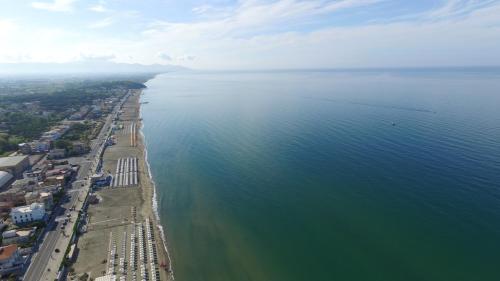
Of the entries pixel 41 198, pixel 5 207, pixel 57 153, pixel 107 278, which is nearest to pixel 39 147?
pixel 57 153

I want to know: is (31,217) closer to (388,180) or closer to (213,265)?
(213,265)

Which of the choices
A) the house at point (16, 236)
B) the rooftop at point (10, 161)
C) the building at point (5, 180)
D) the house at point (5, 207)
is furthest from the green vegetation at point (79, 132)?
the house at point (16, 236)

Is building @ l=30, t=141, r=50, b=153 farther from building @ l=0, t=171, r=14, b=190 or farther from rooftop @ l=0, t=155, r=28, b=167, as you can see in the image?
building @ l=0, t=171, r=14, b=190

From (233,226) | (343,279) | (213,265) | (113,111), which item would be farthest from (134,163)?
(113,111)

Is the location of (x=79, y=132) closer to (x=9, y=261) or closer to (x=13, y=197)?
(x=13, y=197)

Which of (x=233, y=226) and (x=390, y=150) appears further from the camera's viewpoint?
(x=390, y=150)

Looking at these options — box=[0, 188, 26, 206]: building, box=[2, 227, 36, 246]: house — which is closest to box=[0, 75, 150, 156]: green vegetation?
box=[0, 188, 26, 206]: building
